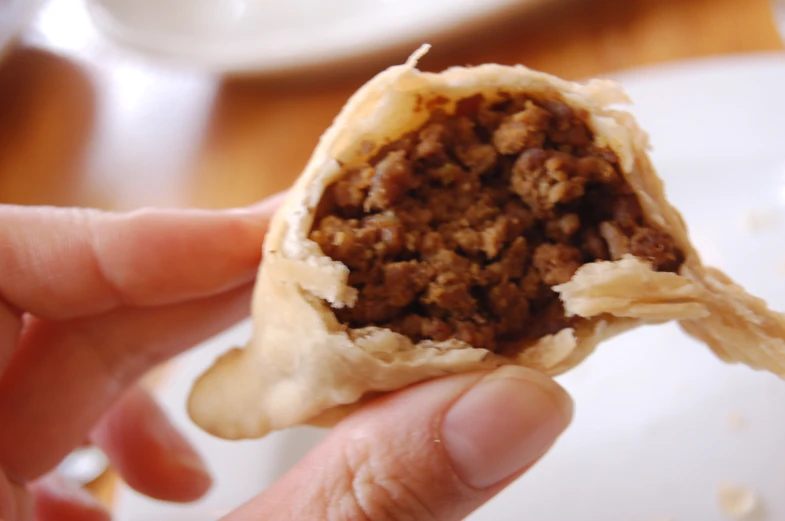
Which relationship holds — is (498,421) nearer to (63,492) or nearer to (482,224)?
(482,224)

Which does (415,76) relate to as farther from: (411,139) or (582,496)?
(582,496)

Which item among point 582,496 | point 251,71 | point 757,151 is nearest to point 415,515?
point 582,496

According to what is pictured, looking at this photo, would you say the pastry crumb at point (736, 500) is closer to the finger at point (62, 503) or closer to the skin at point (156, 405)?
the skin at point (156, 405)

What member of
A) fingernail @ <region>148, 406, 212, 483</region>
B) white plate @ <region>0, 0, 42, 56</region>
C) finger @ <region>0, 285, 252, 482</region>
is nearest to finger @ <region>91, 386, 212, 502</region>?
fingernail @ <region>148, 406, 212, 483</region>

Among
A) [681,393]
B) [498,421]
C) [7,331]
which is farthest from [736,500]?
[7,331]

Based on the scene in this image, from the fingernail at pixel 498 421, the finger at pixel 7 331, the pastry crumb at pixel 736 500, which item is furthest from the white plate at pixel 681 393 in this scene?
the fingernail at pixel 498 421
